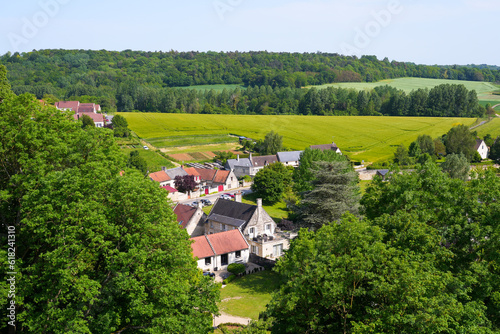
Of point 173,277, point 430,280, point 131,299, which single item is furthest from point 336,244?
point 131,299

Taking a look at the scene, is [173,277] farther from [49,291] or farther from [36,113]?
[36,113]

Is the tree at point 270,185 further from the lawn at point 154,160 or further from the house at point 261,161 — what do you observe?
the lawn at point 154,160

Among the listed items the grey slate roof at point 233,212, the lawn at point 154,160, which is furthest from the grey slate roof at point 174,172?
the grey slate roof at point 233,212

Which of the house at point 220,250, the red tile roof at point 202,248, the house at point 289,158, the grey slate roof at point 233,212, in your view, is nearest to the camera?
Answer: the red tile roof at point 202,248

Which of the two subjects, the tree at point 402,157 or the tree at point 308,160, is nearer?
the tree at point 308,160

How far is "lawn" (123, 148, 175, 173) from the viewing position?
90019mm

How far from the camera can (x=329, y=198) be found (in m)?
45.4

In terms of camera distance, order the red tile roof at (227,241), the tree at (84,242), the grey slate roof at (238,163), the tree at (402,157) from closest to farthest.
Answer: the tree at (84,242), the red tile roof at (227,241), the grey slate roof at (238,163), the tree at (402,157)

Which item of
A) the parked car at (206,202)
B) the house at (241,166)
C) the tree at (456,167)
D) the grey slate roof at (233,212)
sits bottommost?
the parked car at (206,202)

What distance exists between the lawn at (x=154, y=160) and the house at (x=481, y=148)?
74.7 meters

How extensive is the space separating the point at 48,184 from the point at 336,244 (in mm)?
14086

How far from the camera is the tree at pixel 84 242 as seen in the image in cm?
1753

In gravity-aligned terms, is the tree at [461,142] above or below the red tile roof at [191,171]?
above

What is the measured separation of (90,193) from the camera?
749 inches
